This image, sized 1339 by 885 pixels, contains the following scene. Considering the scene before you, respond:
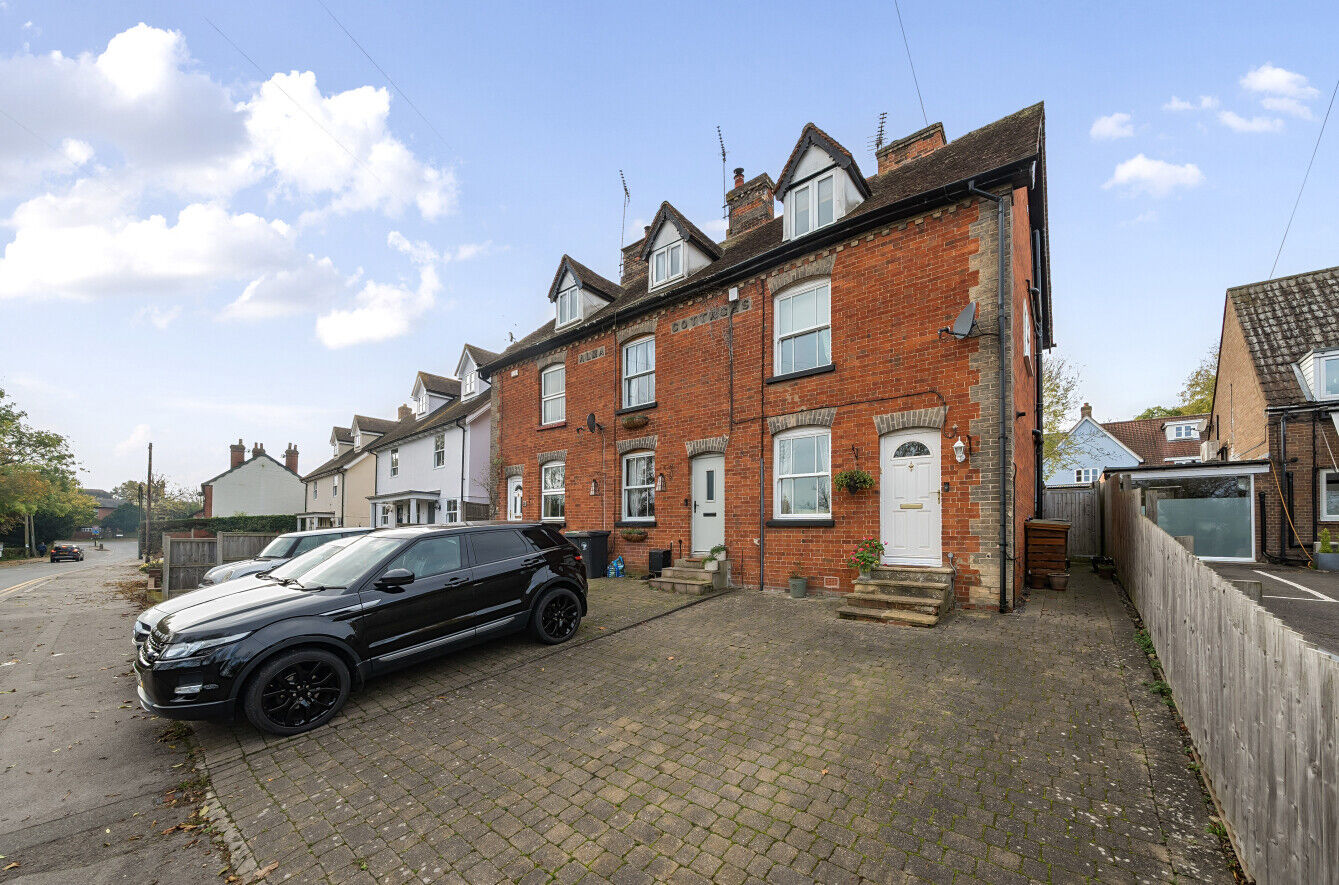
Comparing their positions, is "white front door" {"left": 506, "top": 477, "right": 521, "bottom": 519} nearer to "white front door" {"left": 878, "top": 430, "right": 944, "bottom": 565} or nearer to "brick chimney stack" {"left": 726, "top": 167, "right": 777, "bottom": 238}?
"brick chimney stack" {"left": 726, "top": 167, "right": 777, "bottom": 238}

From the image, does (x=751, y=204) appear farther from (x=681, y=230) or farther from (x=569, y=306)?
(x=569, y=306)

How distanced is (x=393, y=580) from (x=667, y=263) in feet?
32.7

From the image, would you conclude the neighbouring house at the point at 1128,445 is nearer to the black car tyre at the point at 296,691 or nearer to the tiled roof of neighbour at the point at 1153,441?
the tiled roof of neighbour at the point at 1153,441

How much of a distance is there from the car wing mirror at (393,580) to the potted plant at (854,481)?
6.47 meters

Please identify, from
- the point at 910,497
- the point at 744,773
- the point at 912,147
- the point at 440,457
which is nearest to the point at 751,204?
the point at 912,147

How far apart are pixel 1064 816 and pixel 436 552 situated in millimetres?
5843

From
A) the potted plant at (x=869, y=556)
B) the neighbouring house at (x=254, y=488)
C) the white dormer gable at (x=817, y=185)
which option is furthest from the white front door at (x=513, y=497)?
the neighbouring house at (x=254, y=488)

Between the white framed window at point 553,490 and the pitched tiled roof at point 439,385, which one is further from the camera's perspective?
the pitched tiled roof at point 439,385

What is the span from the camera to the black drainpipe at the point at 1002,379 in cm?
755

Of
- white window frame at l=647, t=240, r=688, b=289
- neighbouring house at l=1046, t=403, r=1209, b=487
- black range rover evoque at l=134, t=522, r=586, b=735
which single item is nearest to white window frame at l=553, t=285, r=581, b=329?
white window frame at l=647, t=240, r=688, b=289

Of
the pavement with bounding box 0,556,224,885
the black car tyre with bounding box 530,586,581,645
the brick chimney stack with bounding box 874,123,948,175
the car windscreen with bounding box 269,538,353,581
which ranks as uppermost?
the brick chimney stack with bounding box 874,123,948,175

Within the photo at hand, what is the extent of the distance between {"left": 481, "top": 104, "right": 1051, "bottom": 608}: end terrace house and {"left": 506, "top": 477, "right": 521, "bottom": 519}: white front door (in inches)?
73.8

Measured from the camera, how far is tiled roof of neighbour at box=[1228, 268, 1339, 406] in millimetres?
15367

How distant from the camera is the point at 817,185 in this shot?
10227 millimetres
